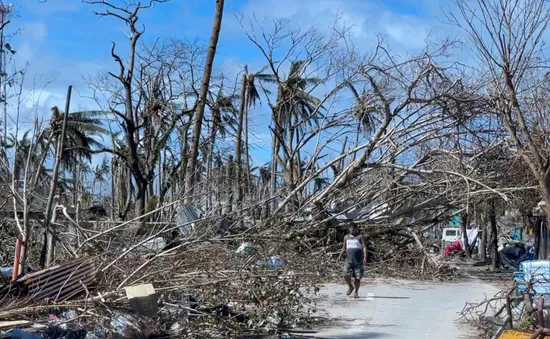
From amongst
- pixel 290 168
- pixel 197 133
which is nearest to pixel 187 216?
pixel 197 133

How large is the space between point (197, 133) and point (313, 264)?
295 inches

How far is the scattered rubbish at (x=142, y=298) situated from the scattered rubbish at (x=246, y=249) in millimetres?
1891

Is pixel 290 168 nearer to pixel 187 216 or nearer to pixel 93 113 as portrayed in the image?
pixel 187 216

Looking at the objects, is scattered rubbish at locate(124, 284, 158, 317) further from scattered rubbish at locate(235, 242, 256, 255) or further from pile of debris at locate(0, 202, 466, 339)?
scattered rubbish at locate(235, 242, 256, 255)

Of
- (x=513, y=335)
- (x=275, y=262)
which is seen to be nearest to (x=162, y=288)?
(x=275, y=262)

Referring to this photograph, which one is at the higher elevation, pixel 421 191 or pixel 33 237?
pixel 421 191

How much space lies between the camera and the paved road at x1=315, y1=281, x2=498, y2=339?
10.9 meters

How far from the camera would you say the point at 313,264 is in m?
12.6

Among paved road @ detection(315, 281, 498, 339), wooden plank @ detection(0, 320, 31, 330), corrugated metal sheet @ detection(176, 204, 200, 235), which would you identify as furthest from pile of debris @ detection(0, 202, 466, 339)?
paved road @ detection(315, 281, 498, 339)

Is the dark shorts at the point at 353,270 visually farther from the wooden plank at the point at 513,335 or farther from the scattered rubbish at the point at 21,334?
the scattered rubbish at the point at 21,334

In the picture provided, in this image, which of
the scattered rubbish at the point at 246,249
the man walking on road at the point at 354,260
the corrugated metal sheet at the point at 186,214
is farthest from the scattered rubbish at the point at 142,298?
the man walking on road at the point at 354,260

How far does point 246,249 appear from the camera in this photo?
36.3ft

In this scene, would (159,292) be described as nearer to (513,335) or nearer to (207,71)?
(513,335)

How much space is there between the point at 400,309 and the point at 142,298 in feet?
19.6
